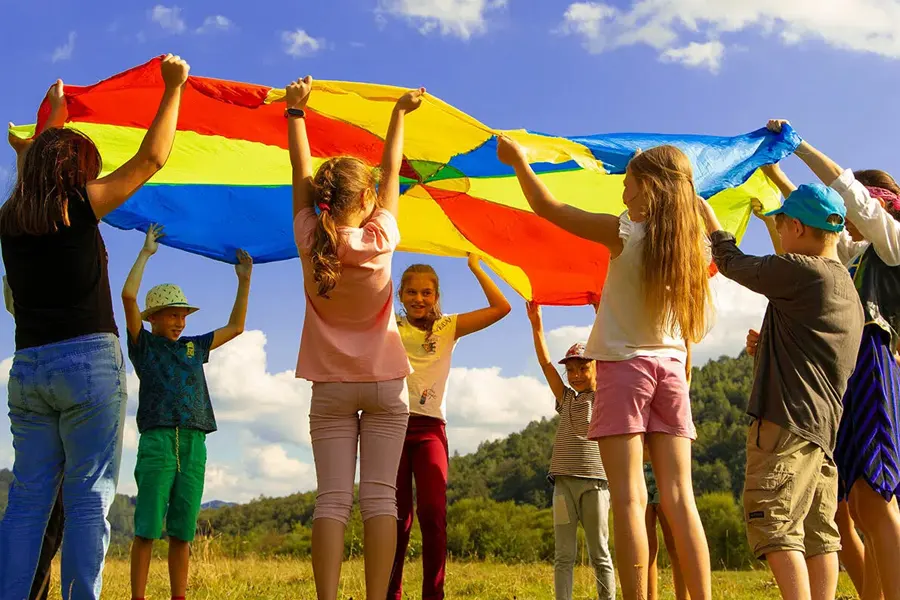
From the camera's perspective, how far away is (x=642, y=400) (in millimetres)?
2807

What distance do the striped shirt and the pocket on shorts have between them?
1652mm

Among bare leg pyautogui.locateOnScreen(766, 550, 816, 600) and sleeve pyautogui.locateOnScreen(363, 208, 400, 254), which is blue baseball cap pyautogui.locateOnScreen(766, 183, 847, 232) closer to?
bare leg pyautogui.locateOnScreen(766, 550, 816, 600)

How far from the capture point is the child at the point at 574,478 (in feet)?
14.1

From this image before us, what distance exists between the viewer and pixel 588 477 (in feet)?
14.6

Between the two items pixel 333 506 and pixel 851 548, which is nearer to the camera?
pixel 333 506

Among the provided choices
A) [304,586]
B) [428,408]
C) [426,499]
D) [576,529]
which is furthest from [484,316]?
[304,586]

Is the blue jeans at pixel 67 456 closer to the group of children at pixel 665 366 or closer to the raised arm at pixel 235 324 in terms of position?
Result: the group of children at pixel 665 366

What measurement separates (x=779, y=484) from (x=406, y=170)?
238 centimetres

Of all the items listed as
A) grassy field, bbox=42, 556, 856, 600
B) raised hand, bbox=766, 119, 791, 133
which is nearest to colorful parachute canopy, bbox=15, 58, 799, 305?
raised hand, bbox=766, 119, 791, 133

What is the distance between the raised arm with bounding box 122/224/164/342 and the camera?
3.99 meters

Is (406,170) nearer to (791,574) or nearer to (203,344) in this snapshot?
(203,344)

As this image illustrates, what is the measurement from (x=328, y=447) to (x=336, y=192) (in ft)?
2.75

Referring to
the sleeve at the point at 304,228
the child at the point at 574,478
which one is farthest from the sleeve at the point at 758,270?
the child at the point at 574,478

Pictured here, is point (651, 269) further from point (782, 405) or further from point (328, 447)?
point (328, 447)
